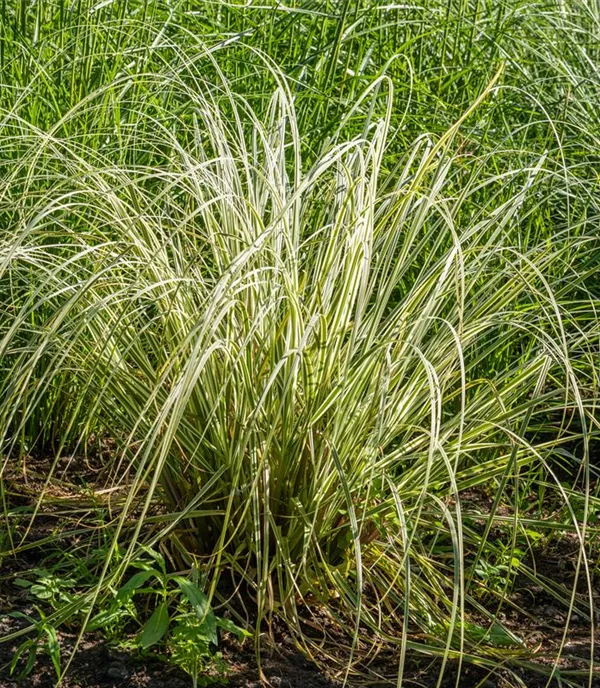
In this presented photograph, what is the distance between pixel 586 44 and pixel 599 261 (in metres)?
1.20

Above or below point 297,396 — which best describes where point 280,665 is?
below

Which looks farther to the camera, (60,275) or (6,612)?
(60,275)

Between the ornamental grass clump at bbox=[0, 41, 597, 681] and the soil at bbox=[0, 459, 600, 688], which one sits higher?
the ornamental grass clump at bbox=[0, 41, 597, 681]

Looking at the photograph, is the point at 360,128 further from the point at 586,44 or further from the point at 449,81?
the point at 586,44

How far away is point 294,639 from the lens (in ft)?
6.73

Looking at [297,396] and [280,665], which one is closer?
[280,665]

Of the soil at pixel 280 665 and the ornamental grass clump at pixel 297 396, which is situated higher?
the ornamental grass clump at pixel 297 396

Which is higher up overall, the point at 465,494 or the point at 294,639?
the point at 294,639

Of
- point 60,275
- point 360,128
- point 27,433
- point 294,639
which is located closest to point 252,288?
point 60,275

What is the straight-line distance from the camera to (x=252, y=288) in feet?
7.11

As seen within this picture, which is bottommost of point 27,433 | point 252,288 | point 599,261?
point 27,433

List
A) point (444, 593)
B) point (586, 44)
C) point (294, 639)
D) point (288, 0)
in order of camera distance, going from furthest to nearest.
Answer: point (586, 44) → point (288, 0) → point (444, 593) → point (294, 639)

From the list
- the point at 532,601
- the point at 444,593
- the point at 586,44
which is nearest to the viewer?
the point at 444,593

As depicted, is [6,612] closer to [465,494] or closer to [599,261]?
[465,494]
